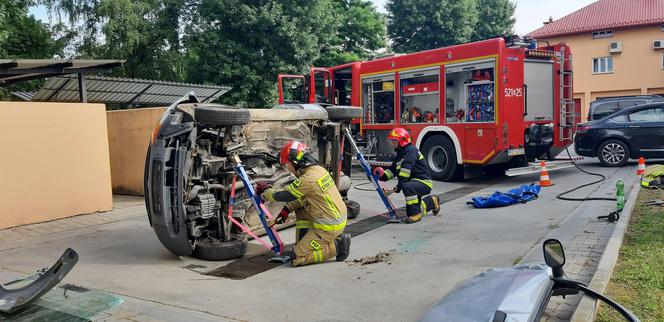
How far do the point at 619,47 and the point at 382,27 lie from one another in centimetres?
1593

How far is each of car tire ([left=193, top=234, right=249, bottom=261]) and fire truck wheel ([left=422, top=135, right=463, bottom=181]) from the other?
7.16 metres

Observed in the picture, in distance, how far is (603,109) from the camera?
57.4ft

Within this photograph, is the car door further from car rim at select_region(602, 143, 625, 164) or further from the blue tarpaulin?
the blue tarpaulin

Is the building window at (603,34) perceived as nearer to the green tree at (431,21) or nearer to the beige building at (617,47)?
the beige building at (617,47)

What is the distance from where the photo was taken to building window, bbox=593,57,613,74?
35500 millimetres

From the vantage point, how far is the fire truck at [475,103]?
11.6 m

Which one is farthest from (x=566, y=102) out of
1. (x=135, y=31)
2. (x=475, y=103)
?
(x=135, y=31)

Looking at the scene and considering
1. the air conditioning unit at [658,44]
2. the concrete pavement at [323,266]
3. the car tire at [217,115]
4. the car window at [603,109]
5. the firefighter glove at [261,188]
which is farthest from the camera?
the air conditioning unit at [658,44]

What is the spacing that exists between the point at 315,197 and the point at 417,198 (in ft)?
8.78

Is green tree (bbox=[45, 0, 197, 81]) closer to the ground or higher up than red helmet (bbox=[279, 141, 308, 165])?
higher up

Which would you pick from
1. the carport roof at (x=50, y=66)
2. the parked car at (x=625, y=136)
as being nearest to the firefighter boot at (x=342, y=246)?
the carport roof at (x=50, y=66)

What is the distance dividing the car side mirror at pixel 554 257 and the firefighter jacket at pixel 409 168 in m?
5.45

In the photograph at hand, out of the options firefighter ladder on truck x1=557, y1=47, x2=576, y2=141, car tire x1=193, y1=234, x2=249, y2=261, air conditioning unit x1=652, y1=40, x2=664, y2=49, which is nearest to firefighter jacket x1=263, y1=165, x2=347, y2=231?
car tire x1=193, y1=234, x2=249, y2=261

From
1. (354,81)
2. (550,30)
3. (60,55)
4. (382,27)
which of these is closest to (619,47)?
(550,30)
